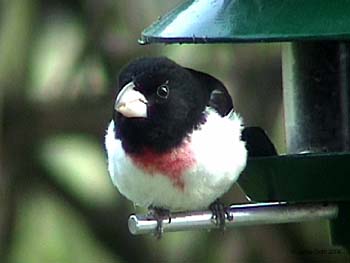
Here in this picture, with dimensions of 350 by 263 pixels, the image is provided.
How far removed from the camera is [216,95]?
3.46 meters

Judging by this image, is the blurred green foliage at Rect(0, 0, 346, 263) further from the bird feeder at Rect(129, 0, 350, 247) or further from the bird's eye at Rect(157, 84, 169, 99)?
the bird's eye at Rect(157, 84, 169, 99)

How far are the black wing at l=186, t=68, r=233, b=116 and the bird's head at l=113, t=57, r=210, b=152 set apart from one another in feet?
0.08

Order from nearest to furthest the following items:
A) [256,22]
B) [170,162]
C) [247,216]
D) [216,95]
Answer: [256,22] → [247,216] → [170,162] → [216,95]

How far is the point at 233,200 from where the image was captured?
5.07 metres

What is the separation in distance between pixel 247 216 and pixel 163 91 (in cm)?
39

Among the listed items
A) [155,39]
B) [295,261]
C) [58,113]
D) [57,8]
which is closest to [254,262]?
[295,261]

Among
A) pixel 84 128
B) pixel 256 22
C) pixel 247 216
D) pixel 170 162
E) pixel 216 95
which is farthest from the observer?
pixel 84 128

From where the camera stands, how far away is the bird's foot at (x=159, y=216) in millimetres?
3191

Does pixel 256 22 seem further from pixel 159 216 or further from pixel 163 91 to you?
pixel 159 216

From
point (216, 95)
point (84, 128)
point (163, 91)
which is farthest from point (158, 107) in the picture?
point (84, 128)

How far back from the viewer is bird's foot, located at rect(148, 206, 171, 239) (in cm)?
319

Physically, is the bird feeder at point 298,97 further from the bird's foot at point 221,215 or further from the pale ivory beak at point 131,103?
the pale ivory beak at point 131,103

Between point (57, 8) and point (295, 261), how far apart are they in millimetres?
1349

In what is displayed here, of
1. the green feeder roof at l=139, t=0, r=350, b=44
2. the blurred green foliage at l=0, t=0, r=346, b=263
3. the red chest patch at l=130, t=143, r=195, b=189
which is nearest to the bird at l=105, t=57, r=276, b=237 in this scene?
the red chest patch at l=130, t=143, r=195, b=189
